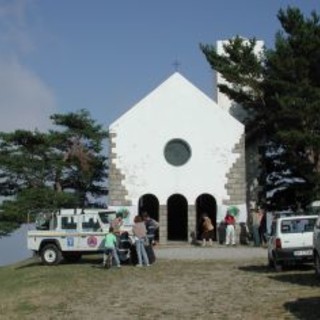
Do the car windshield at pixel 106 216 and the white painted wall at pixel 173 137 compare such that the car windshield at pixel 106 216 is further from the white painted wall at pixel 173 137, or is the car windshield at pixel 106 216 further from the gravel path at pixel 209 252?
the white painted wall at pixel 173 137

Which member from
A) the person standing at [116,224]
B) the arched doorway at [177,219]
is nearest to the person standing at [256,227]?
the arched doorway at [177,219]

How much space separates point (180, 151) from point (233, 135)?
2624 millimetres

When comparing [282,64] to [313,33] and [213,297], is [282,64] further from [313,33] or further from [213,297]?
[213,297]

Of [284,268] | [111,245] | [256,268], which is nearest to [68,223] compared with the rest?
[111,245]

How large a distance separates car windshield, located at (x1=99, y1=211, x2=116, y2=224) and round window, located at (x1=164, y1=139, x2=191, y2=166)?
976 cm

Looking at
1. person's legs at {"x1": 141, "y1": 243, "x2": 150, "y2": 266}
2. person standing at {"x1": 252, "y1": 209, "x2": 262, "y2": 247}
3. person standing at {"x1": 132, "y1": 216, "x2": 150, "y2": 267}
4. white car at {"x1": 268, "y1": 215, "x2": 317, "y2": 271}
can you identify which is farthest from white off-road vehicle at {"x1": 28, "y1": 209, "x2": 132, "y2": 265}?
person standing at {"x1": 252, "y1": 209, "x2": 262, "y2": 247}

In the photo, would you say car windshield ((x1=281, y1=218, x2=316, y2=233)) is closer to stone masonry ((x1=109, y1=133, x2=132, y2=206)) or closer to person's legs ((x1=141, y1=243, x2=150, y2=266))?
person's legs ((x1=141, y1=243, x2=150, y2=266))

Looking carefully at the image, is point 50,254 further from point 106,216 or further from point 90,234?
point 106,216

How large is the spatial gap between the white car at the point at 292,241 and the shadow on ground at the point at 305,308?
5.85 m

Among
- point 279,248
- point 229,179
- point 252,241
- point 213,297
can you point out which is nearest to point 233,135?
point 229,179

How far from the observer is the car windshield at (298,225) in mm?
21266

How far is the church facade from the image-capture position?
36.3 meters

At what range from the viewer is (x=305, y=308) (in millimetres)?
13836

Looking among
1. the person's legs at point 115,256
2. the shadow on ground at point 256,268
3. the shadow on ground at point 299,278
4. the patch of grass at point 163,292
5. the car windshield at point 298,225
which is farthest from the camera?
the person's legs at point 115,256
